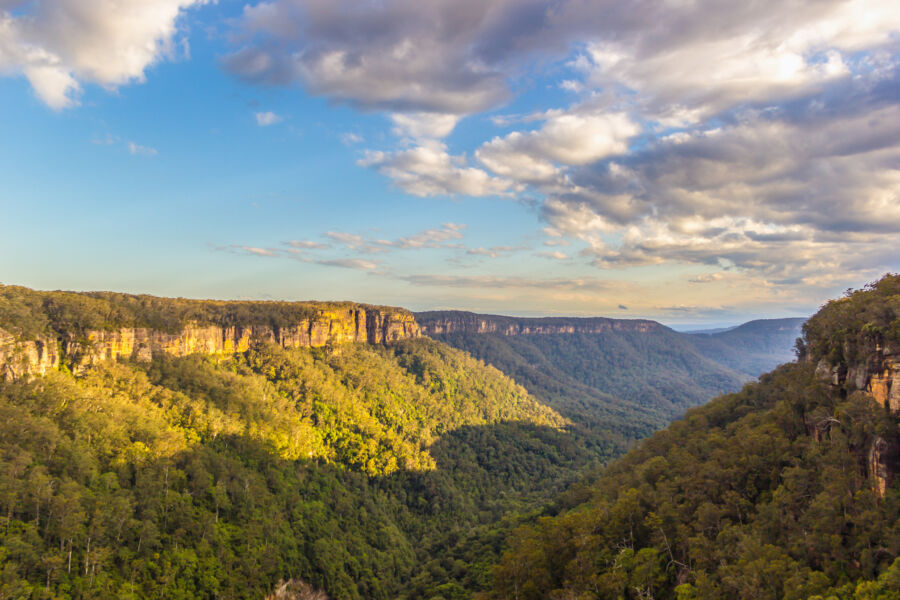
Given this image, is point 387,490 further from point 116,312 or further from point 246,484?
point 116,312

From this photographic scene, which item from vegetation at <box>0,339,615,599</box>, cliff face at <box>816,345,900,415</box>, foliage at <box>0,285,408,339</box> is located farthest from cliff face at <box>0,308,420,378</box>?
cliff face at <box>816,345,900,415</box>

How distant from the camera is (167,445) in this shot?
213ft

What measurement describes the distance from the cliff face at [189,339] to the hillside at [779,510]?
235 ft

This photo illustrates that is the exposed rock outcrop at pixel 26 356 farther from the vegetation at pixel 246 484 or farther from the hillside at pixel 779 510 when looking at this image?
the hillside at pixel 779 510

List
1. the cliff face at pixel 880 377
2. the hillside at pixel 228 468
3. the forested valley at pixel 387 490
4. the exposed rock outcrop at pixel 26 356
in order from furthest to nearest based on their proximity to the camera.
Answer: the exposed rock outcrop at pixel 26 356 → the hillside at pixel 228 468 → the forested valley at pixel 387 490 → the cliff face at pixel 880 377

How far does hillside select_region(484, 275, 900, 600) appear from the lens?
2791cm

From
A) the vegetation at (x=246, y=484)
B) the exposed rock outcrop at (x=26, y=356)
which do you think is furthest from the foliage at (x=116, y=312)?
the vegetation at (x=246, y=484)

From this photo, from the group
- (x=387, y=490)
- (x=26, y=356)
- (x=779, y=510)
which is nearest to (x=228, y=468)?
(x=26, y=356)

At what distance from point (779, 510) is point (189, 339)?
10595 cm

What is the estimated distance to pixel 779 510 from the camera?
33.4m

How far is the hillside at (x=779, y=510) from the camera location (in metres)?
A: 27.9

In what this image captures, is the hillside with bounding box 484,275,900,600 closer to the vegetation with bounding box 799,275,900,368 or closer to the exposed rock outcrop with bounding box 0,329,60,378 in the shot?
the vegetation with bounding box 799,275,900,368

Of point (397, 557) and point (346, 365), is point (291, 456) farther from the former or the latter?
point (346, 365)

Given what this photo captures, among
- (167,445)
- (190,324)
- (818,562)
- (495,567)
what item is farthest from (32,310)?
(818,562)
